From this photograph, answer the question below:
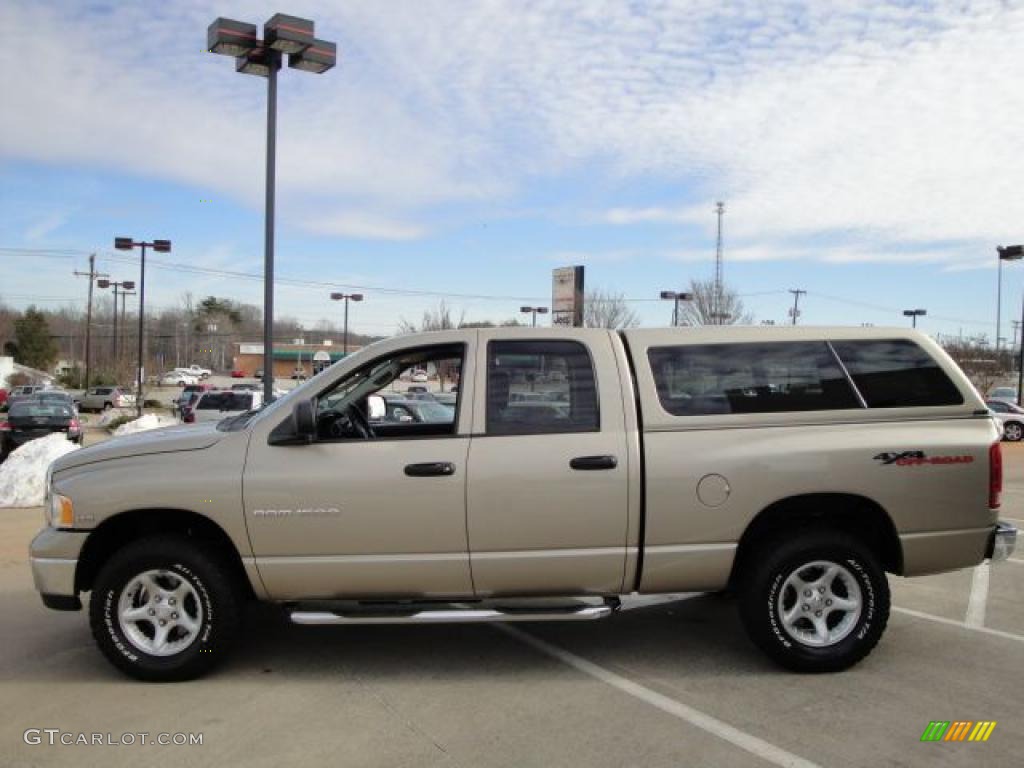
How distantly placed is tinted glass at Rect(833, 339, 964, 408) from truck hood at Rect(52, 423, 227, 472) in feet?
11.9

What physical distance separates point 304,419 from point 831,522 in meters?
3.04

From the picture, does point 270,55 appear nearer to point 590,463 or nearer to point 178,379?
point 590,463

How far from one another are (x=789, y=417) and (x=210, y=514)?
3238mm

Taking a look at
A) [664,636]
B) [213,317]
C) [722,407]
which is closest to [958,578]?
[664,636]

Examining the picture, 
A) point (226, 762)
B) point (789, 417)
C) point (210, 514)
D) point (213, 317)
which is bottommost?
point (226, 762)

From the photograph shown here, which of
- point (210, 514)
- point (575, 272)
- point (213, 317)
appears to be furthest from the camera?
point (213, 317)

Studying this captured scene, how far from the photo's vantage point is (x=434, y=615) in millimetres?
4418

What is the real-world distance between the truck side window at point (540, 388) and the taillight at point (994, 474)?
221cm

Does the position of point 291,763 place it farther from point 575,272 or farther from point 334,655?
point 575,272

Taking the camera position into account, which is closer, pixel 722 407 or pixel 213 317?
pixel 722 407

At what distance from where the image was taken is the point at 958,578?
6.99 m

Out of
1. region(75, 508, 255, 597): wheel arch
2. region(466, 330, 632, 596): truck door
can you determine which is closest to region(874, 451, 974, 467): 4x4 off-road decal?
region(466, 330, 632, 596): truck door

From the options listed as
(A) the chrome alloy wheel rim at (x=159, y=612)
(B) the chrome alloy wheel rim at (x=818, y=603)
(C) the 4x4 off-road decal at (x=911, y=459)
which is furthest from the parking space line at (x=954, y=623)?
(A) the chrome alloy wheel rim at (x=159, y=612)

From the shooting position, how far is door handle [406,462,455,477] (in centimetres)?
450
